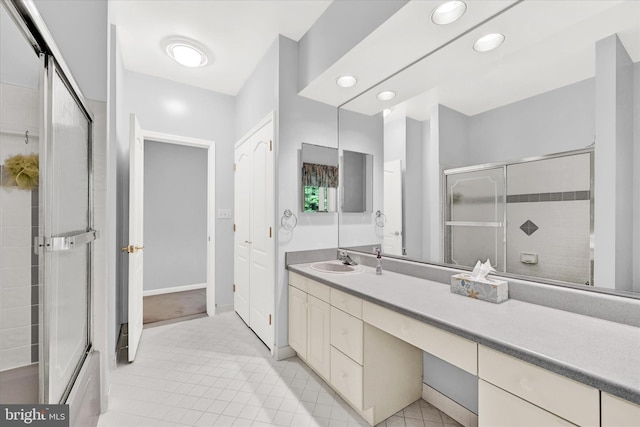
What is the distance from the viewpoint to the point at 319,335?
1.86 m

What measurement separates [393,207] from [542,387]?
137cm

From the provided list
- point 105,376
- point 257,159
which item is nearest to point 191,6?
point 257,159

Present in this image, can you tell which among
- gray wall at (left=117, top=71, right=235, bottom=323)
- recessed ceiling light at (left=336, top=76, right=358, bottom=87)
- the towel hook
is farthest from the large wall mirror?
gray wall at (left=117, top=71, right=235, bottom=323)

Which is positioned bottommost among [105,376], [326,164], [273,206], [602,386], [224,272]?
[105,376]

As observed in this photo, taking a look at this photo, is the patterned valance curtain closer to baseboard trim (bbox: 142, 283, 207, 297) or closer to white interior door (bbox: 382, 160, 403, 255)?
white interior door (bbox: 382, 160, 403, 255)

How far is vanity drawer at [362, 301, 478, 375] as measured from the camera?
1008 mm

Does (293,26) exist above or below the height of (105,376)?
above

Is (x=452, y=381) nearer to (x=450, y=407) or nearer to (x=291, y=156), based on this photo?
(x=450, y=407)

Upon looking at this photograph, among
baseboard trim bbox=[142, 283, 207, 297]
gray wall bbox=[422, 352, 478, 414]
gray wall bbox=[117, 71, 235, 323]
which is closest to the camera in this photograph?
gray wall bbox=[422, 352, 478, 414]

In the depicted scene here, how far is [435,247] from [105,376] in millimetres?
2238

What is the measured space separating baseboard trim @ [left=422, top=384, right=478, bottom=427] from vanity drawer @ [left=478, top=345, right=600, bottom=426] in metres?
0.82

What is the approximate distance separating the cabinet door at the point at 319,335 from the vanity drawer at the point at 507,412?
3.21ft

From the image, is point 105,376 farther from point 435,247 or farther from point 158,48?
point 158,48

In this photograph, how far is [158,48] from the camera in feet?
8.18
